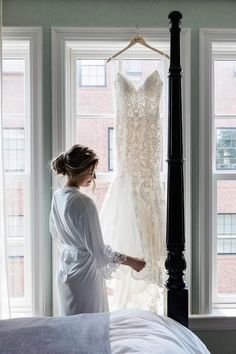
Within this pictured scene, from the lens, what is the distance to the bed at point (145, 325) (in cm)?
126

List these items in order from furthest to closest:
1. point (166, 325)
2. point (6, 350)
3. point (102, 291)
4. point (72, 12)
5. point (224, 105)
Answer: point (224, 105) < point (72, 12) < point (102, 291) < point (166, 325) < point (6, 350)

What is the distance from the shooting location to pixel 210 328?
235cm

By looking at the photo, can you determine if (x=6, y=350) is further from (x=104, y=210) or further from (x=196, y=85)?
(x=196, y=85)

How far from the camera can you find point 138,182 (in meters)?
2.18

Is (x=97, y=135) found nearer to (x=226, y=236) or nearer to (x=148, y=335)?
(x=226, y=236)

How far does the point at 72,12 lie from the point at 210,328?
6.73 ft

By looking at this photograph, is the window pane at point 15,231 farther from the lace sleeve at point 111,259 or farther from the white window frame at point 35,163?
the lace sleeve at point 111,259

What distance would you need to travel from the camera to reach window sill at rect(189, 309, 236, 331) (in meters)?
2.35

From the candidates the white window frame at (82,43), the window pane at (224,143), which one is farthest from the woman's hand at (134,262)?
the window pane at (224,143)

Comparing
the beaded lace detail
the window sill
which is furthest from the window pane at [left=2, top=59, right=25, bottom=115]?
the window sill

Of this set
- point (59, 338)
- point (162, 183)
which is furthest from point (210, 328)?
point (59, 338)

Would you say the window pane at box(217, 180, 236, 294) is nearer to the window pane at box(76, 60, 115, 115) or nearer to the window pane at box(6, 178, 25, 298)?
the window pane at box(76, 60, 115, 115)

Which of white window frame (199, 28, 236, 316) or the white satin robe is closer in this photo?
the white satin robe

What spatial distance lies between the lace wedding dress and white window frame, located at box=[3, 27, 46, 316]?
0.42 meters
